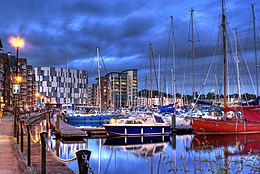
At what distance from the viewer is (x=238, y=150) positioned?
30.2 m

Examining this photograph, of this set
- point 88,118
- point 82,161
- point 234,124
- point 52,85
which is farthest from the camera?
point 52,85

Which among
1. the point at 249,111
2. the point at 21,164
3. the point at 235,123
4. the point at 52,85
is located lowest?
the point at 21,164

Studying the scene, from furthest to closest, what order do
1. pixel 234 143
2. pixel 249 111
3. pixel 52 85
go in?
pixel 52 85 → pixel 249 111 → pixel 234 143

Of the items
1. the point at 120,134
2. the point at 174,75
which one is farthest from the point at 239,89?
the point at 120,134

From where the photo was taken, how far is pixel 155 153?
29547mm

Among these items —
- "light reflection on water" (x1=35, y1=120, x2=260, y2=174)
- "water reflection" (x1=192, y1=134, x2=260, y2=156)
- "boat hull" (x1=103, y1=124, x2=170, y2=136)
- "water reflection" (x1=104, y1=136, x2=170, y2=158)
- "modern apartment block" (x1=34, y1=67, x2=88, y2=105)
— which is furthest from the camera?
"modern apartment block" (x1=34, y1=67, x2=88, y2=105)

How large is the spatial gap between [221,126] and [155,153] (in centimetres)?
1519

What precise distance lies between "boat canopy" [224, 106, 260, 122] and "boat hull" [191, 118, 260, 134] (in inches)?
30.4

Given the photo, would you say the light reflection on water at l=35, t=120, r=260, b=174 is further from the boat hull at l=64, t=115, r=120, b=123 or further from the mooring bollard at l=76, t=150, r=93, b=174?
the boat hull at l=64, t=115, r=120, b=123

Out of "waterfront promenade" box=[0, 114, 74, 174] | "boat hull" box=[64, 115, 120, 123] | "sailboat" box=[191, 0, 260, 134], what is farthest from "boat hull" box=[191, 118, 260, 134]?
"boat hull" box=[64, 115, 120, 123]

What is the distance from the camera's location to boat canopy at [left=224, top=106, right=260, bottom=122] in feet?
138

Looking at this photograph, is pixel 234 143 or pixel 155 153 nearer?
pixel 155 153

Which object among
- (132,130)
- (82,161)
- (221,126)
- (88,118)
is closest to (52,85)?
(88,118)

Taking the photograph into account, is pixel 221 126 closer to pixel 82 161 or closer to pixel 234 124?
pixel 234 124
